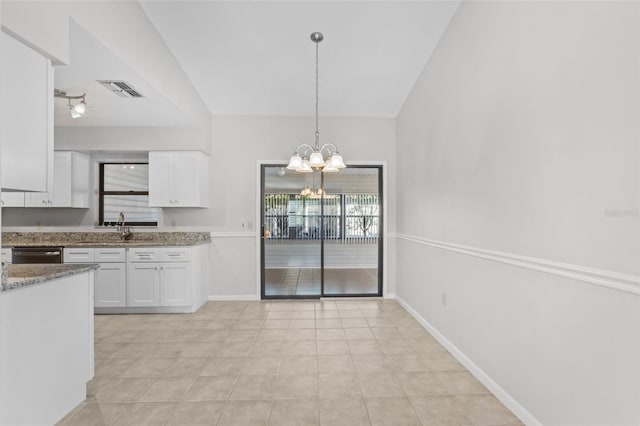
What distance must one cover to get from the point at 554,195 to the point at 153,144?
4649mm

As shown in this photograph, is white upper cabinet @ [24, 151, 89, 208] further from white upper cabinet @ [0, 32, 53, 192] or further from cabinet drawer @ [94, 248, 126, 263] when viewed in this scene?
white upper cabinet @ [0, 32, 53, 192]

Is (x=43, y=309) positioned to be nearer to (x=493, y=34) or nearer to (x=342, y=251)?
(x=493, y=34)

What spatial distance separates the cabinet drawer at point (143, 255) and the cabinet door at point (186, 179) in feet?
2.42

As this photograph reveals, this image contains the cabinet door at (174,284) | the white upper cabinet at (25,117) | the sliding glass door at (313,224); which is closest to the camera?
the white upper cabinet at (25,117)

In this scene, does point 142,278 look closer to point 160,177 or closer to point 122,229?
point 122,229

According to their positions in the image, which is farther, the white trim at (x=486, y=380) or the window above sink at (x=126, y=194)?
the window above sink at (x=126, y=194)

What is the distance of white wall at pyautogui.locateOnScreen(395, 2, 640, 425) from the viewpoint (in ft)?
4.75

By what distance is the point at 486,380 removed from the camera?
247 centimetres

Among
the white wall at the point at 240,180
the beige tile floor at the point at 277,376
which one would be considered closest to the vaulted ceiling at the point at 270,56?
the white wall at the point at 240,180

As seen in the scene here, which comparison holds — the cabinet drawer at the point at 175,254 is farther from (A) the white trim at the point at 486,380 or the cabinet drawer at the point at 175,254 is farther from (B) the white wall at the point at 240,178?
(A) the white trim at the point at 486,380

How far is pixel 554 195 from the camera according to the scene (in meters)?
1.82

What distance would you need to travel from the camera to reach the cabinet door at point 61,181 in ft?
15.1

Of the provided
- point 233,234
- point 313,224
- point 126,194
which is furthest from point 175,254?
point 313,224

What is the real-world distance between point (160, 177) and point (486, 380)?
4.50 m
